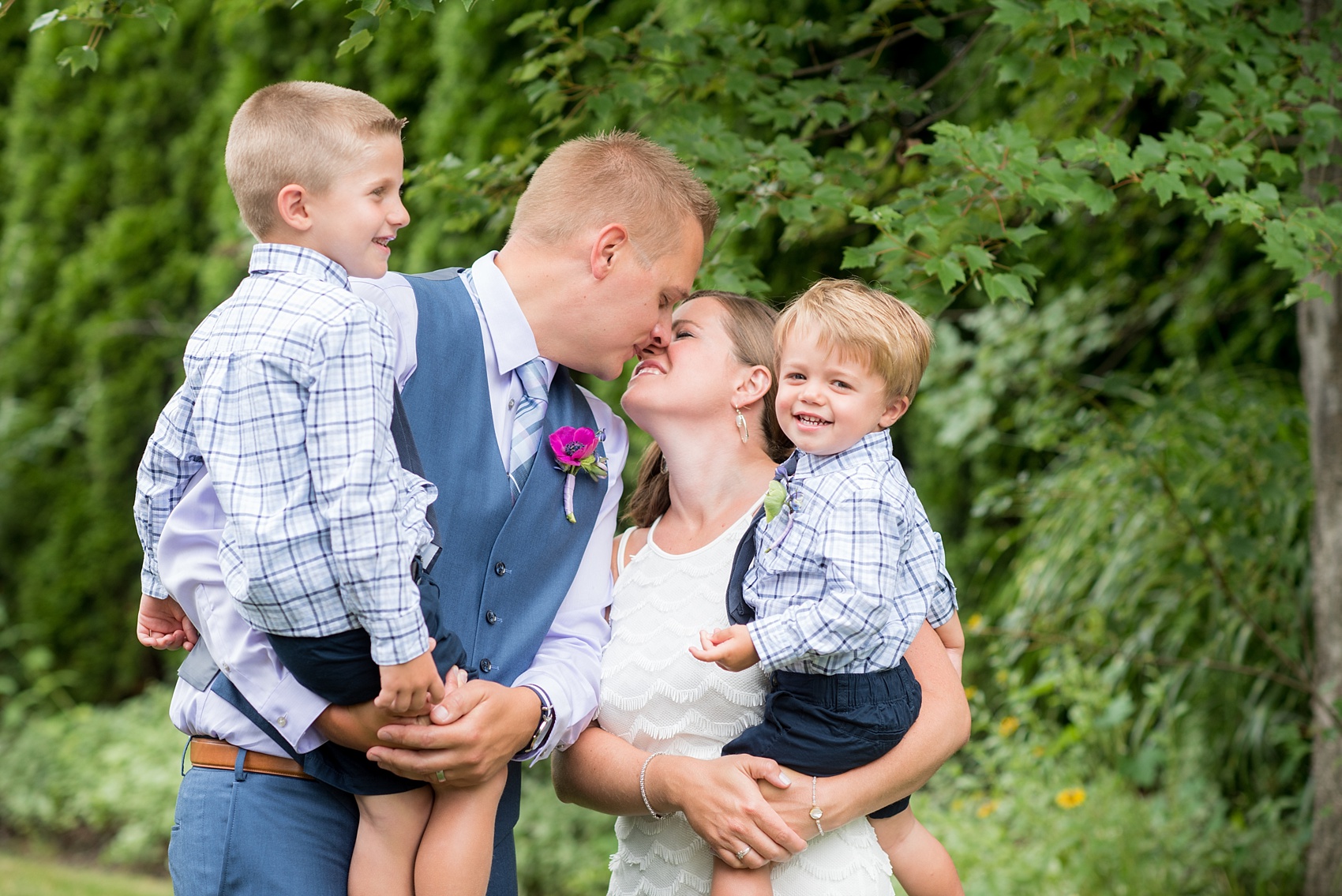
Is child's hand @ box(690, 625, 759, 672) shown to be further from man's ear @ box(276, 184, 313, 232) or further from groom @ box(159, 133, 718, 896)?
man's ear @ box(276, 184, 313, 232)

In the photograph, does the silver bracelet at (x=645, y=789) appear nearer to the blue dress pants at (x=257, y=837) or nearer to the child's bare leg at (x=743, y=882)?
the child's bare leg at (x=743, y=882)

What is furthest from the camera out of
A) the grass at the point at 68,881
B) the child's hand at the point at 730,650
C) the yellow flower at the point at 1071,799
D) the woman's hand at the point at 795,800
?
the grass at the point at 68,881

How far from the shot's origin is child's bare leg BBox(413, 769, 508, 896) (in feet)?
5.68

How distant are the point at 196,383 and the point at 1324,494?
2.89 meters

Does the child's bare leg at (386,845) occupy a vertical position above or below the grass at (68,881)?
above

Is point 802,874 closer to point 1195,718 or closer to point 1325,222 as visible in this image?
point 1325,222

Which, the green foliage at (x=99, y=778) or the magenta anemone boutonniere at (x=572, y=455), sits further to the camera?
the green foliage at (x=99, y=778)

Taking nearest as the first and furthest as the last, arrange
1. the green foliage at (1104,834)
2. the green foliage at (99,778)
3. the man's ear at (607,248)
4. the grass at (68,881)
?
1. the man's ear at (607,248)
2. the green foliage at (1104,834)
3. the grass at (68,881)
4. the green foliage at (99,778)

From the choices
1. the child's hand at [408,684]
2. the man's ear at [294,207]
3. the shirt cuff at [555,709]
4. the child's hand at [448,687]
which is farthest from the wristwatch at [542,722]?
the man's ear at [294,207]

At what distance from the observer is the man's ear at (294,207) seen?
1.65 meters

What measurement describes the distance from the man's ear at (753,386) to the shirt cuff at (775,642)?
0.52 meters

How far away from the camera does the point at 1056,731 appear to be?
407cm

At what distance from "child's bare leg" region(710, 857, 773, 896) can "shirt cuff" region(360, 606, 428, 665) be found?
691mm

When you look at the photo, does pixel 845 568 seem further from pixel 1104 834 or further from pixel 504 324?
pixel 1104 834
